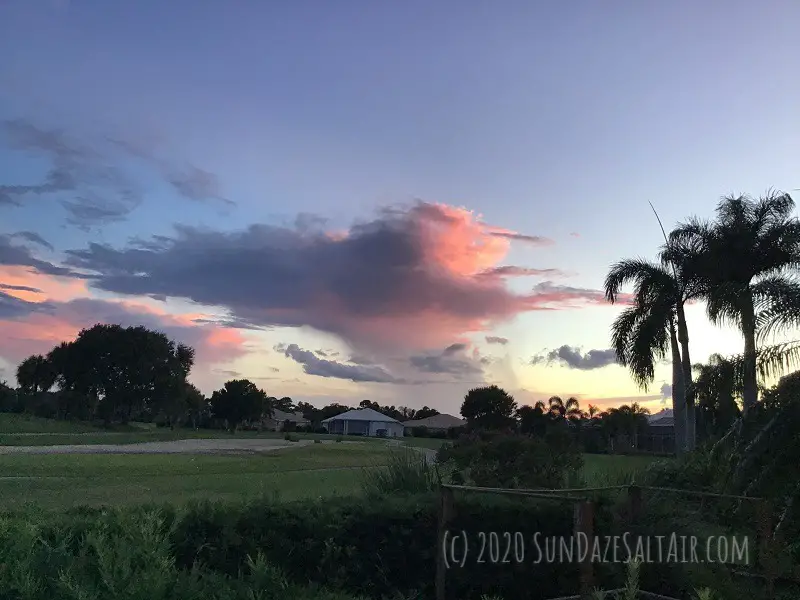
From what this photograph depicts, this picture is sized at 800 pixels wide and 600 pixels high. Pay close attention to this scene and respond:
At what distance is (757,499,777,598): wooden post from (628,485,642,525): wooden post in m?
1.48

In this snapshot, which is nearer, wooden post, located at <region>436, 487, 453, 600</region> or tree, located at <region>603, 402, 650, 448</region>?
wooden post, located at <region>436, 487, 453, 600</region>

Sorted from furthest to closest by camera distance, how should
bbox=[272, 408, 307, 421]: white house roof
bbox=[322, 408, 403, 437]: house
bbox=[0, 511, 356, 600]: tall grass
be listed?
bbox=[272, 408, 307, 421]: white house roof → bbox=[322, 408, 403, 437]: house → bbox=[0, 511, 356, 600]: tall grass

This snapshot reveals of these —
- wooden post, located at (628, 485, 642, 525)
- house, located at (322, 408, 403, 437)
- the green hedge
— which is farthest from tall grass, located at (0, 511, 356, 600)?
house, located at (322, 408, 403, 437)

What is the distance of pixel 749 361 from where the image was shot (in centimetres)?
1359

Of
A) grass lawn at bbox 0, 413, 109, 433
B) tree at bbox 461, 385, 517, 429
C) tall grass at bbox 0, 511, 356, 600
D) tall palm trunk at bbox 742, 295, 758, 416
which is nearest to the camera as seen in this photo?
tall grass at bbox 0, 511, 356, 600

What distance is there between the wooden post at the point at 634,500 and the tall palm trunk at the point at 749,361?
4327mm

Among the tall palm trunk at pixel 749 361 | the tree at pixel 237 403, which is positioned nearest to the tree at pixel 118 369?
the tree at pixel 237 403

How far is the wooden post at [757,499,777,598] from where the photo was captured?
8805 mm

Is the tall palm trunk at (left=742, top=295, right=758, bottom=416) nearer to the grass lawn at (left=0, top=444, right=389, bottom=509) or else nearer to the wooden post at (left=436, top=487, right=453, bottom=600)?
the grass lawn at (left=0, top=444, right=389, bottom=509)

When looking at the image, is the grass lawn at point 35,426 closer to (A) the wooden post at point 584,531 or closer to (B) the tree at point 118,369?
(B) the tree at point 118,369

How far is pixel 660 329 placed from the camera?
29.2 metres

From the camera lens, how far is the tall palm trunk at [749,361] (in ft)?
44.7

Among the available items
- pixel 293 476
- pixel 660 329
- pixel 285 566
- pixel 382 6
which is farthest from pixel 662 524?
pixel 660 329

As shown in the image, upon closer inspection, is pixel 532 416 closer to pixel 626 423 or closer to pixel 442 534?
pixel 626 423
